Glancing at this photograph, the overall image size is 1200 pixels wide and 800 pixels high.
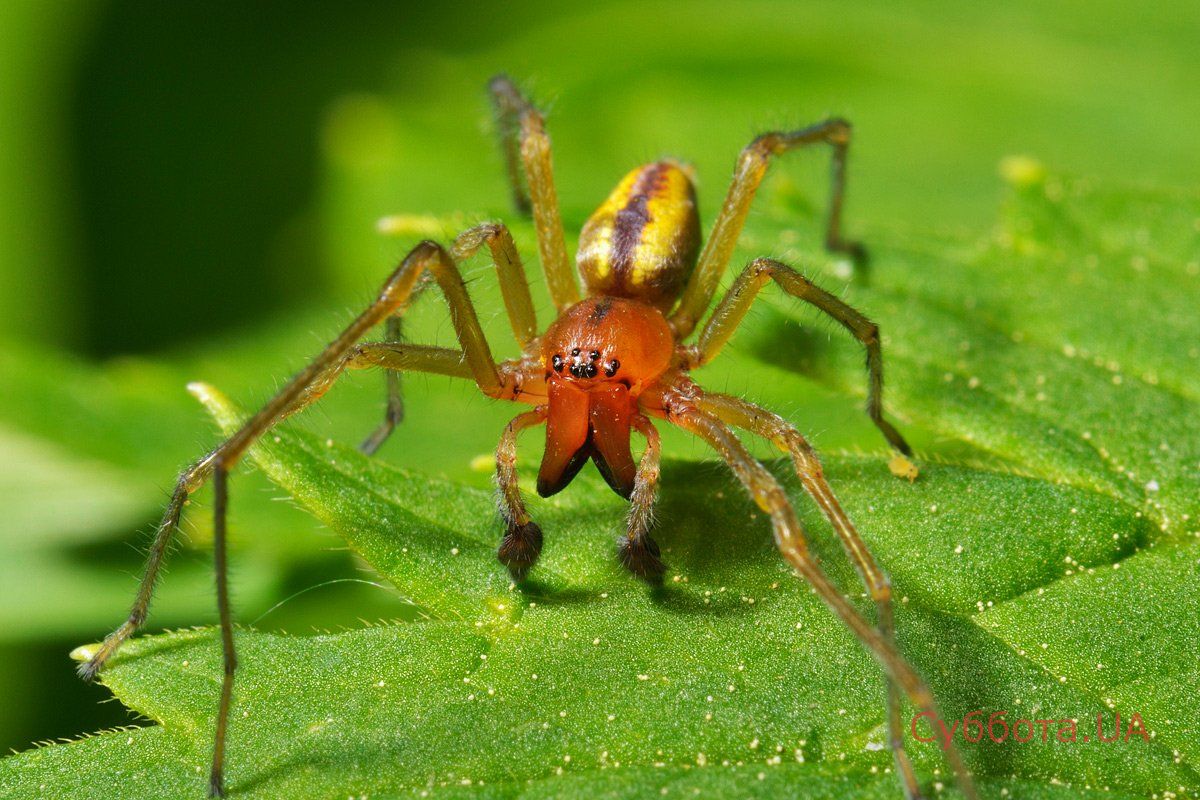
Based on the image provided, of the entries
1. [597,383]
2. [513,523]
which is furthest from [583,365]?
[513,523]

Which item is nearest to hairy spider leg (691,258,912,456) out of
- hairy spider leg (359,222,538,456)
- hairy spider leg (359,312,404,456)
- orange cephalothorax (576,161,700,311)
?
orange cephalothorax (576,161,700,311)

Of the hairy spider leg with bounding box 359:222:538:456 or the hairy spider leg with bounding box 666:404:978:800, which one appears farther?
the hairy spider leg with bounding box 359:222:538:456

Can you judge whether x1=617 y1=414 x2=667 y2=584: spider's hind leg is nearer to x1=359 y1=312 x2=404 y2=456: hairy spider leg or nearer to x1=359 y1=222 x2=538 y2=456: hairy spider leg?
x1=359 y1=222 x2=538 y2=456: hairy spider leg

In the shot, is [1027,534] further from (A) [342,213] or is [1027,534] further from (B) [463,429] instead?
(A) [342,213]

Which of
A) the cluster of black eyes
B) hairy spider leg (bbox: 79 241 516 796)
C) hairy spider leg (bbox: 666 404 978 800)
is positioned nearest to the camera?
hairy spider leg (bbox: 666 404 978 800)

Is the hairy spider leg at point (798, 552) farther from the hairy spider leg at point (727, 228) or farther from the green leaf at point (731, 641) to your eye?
the hairy spider leg at point (727, 228)

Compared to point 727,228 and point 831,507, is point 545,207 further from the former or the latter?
A: point 831,507
